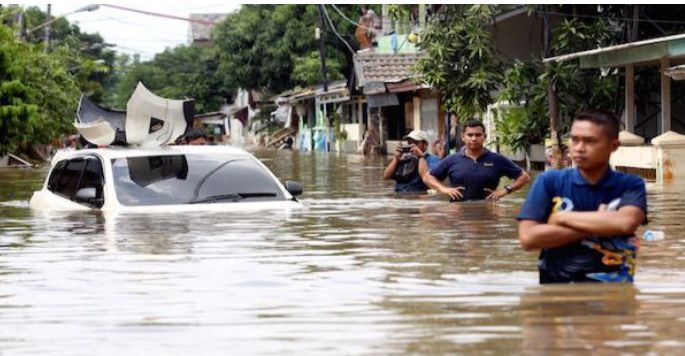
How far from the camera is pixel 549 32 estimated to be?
32031mm

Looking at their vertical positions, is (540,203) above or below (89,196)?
above

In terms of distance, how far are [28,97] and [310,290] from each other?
3493 centimetres

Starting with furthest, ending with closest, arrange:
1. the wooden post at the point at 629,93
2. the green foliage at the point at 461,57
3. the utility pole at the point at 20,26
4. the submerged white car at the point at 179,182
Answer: the utility pole at the point at 20,26
the green foliage at the point at 461,57
the wooden post at the point at 629,93
the submerged white car at the point at 179,182

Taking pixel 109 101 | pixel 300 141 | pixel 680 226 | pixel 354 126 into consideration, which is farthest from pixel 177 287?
pixel 109 101

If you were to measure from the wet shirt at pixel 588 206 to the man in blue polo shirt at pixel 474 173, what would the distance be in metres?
7.17

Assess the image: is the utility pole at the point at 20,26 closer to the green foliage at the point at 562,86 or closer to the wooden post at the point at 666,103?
the green foliage at the point at 562,86

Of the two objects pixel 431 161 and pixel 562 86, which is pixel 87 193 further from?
pixel 562 86

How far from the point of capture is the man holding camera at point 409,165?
17.5 meters

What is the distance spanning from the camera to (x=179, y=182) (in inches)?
571

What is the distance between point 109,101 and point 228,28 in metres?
71.9

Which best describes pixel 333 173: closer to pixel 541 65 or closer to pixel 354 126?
pixel 541 65

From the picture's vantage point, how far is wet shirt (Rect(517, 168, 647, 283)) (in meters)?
7.44

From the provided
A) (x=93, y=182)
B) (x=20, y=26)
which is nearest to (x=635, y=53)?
(x=93, y=182)

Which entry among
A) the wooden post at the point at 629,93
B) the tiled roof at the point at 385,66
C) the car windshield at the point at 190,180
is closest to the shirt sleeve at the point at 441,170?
the car windshield at the point at 190,180
